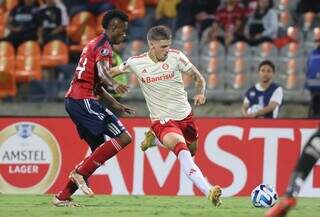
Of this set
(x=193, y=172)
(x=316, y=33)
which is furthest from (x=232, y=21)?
(x=193, y=172)

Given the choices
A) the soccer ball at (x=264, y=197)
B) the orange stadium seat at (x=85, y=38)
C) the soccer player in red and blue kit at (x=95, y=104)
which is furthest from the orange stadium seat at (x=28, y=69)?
the soccer ball at (x=264, y=197)

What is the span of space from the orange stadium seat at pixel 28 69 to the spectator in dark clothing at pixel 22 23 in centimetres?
52

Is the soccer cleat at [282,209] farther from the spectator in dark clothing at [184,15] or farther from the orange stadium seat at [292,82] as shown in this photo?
the spectator in dark clothing at [184,15]

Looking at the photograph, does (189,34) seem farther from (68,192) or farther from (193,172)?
(193,172)

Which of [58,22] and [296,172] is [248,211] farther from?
[58,22]

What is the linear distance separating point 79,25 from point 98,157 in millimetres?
8377

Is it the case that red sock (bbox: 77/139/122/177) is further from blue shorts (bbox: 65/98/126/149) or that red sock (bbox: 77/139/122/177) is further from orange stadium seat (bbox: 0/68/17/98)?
orange stadium seat (bbox: 0/68/17/98)

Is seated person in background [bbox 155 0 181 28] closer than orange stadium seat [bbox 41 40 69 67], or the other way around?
orange stadium seat [bbox 41 40 69 67]

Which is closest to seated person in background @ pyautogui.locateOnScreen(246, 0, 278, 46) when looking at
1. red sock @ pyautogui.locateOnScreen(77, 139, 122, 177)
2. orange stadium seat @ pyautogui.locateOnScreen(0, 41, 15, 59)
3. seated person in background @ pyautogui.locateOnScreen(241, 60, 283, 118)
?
seated person in background @ pyautogui.locateOnScreen(241, 60, 283, 118)

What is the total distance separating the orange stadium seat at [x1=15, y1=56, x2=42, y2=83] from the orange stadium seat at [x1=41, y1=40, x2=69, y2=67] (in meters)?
0.14

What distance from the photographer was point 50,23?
18.6 metres

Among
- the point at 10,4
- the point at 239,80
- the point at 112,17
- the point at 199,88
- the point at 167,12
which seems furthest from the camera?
the point at 10,4

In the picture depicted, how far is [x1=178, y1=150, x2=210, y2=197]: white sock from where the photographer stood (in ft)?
32.2

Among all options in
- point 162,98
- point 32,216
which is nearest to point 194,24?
point 162,98
